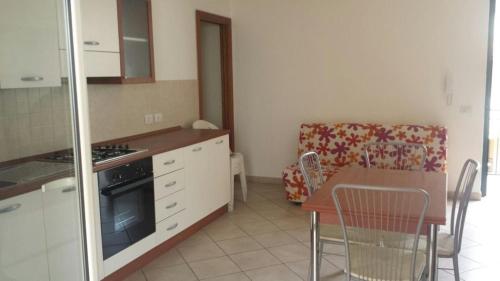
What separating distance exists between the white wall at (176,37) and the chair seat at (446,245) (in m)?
2.75

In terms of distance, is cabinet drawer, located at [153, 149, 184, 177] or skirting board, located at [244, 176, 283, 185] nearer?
cabinet drawer, located at [153, 149, 184, 177]

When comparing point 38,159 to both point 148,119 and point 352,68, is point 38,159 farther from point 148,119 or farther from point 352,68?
point 352,68

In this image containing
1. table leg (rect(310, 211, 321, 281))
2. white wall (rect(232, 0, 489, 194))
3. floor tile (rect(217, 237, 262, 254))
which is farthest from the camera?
white wall (rect(232, 0, 489, 194))

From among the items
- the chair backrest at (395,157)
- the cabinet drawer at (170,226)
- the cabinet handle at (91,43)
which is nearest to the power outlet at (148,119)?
the cabinet drawer at (170,226)

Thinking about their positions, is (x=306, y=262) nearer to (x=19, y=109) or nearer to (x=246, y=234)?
(x=246, y=234)

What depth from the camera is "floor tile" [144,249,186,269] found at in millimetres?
3287

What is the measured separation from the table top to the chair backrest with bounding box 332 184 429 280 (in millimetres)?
65

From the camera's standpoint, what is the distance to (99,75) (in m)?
3.11

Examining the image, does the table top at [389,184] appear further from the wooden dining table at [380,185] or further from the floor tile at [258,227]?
the floor tile at [258,227]

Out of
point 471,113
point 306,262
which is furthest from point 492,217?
point 306,262

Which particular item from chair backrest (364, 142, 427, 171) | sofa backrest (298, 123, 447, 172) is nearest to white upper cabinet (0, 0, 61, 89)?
chair backrest (364, 142, 427, 171)

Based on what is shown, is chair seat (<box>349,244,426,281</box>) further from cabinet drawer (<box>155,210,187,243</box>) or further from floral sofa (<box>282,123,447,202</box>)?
floral sofa (<box>282,123,447,202</box>)

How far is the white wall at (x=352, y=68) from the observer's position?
4.66m

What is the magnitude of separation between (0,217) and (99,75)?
1.74 m
